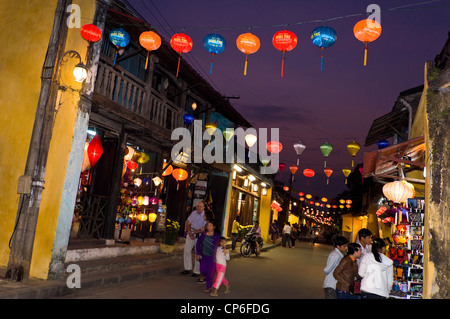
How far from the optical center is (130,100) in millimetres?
12047

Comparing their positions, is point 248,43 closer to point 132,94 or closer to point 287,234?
point 132,94

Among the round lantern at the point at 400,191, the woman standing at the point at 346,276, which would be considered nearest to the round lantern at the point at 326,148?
the round lantern at the point at 400,191

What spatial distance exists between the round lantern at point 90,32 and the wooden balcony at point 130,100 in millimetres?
1256

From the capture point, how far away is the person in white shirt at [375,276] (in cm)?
521

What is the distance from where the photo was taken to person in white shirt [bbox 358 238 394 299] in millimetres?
5215

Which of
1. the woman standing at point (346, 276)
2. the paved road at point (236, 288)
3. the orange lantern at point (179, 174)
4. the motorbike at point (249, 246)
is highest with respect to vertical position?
the orange lantern at point (179, 174)

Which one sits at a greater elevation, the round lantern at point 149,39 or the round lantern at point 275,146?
the round lantern at point 149,39

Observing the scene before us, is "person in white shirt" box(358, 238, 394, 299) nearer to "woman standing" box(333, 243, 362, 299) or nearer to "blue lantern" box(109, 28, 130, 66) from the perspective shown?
"woman standing" box(333, 243, 362, 299)

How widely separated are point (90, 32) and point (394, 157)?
7846mm

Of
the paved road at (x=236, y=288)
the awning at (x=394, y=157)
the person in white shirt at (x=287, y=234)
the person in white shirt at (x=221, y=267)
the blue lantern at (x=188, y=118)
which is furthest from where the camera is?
the person in white shirt at (x=287, y=234)

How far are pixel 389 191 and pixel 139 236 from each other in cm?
882

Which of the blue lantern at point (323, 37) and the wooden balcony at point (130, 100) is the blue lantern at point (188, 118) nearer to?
the wooden balcony at point (130, 100)

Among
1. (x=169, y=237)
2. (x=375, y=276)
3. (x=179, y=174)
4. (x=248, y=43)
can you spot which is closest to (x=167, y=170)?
(x=179, y=174)

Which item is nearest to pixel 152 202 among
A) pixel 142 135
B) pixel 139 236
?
pixel 139 236
